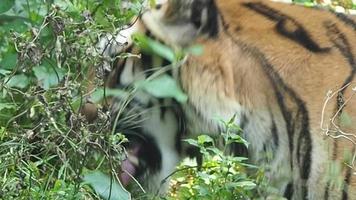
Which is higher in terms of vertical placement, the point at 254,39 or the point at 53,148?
the point at 254,39

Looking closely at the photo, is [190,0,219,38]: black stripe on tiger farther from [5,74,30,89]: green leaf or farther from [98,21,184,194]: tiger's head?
[5,74,30,89]: green leaf

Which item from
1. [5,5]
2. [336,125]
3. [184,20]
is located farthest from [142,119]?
[5,5]

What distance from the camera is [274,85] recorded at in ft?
9.71

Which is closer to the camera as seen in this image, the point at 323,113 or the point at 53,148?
the point at 53,148

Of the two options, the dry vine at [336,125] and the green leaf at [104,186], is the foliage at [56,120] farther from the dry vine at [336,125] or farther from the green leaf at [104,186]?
the dry vine at [336,125]

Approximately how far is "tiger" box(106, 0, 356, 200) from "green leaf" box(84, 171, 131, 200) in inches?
12.4

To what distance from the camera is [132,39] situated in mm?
2967

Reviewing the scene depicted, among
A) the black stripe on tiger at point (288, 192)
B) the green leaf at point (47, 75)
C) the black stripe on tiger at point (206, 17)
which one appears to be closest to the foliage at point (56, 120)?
the green leaf at point (47, 75)

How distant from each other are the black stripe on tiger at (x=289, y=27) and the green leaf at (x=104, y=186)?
25.3 inches

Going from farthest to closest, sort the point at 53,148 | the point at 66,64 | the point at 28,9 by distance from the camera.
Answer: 1. the point at 28,9
2. the point at 66,64
3. the point at 53,148

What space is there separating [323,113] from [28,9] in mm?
1090

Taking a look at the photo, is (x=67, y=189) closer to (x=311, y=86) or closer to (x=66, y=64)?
(x=66, y=64)

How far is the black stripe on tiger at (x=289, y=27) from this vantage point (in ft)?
9.83

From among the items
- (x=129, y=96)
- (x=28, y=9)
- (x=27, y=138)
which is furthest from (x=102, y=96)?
(x=28, y=9)
